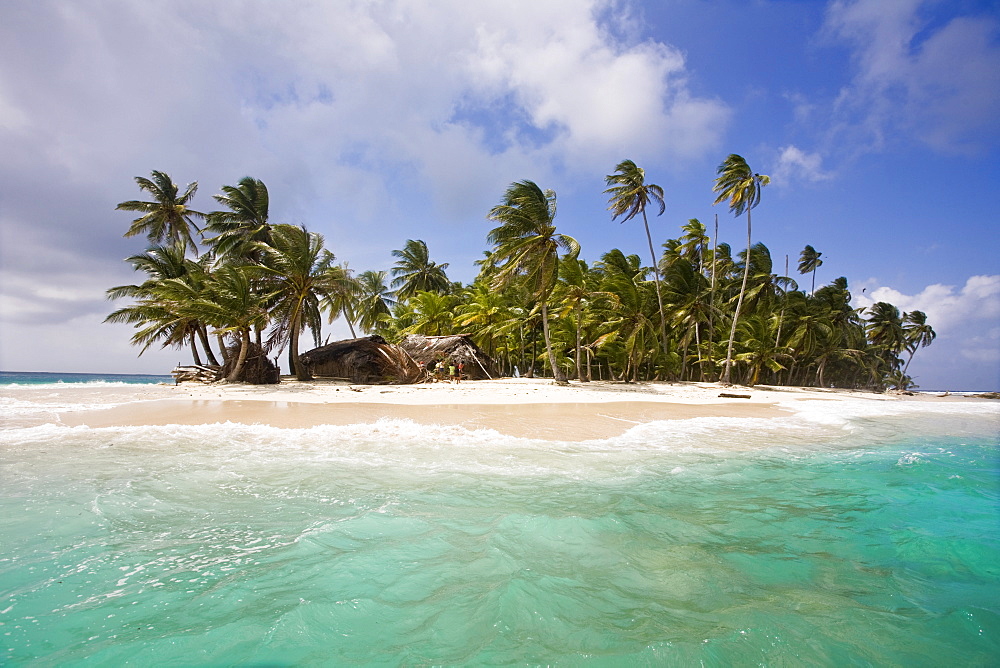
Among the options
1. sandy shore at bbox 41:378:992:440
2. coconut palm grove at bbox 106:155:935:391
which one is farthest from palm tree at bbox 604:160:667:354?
sandy shore at bbox 41:378:992:440

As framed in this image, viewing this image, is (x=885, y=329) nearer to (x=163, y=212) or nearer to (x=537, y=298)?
(x=537, y=298)

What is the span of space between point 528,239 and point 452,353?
24.5ft

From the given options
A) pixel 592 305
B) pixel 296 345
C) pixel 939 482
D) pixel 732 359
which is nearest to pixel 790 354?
pixel 732 359

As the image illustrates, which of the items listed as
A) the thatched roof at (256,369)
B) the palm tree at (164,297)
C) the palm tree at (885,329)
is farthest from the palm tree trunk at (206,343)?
the palm tree at (885,329)

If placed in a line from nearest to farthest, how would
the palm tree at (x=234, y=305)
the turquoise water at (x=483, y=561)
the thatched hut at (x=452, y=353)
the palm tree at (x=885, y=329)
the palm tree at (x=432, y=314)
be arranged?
the turquoise water at (x=483, y=561) < the palm tree at (x=234, y=305) < the thatched hut at (x=452, y=353) < the palm tree at (x=432, y=314) < the palm tree at (x=885, y=329)

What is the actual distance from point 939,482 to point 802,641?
4783 millimetres

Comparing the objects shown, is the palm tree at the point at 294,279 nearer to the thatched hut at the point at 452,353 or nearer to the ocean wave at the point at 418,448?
the thatched hut at the point at 452,353

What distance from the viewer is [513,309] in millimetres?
26031

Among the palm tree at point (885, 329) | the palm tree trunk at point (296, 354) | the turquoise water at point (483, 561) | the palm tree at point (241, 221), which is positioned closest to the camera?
the turquoise water at point (483, 561)

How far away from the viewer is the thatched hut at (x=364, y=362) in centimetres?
1909

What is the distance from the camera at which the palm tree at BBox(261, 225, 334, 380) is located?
1803 cm

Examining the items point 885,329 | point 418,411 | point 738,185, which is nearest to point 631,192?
point 738,185

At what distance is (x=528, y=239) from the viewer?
60.3ft

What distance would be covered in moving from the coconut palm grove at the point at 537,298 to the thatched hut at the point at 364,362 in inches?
53.9
